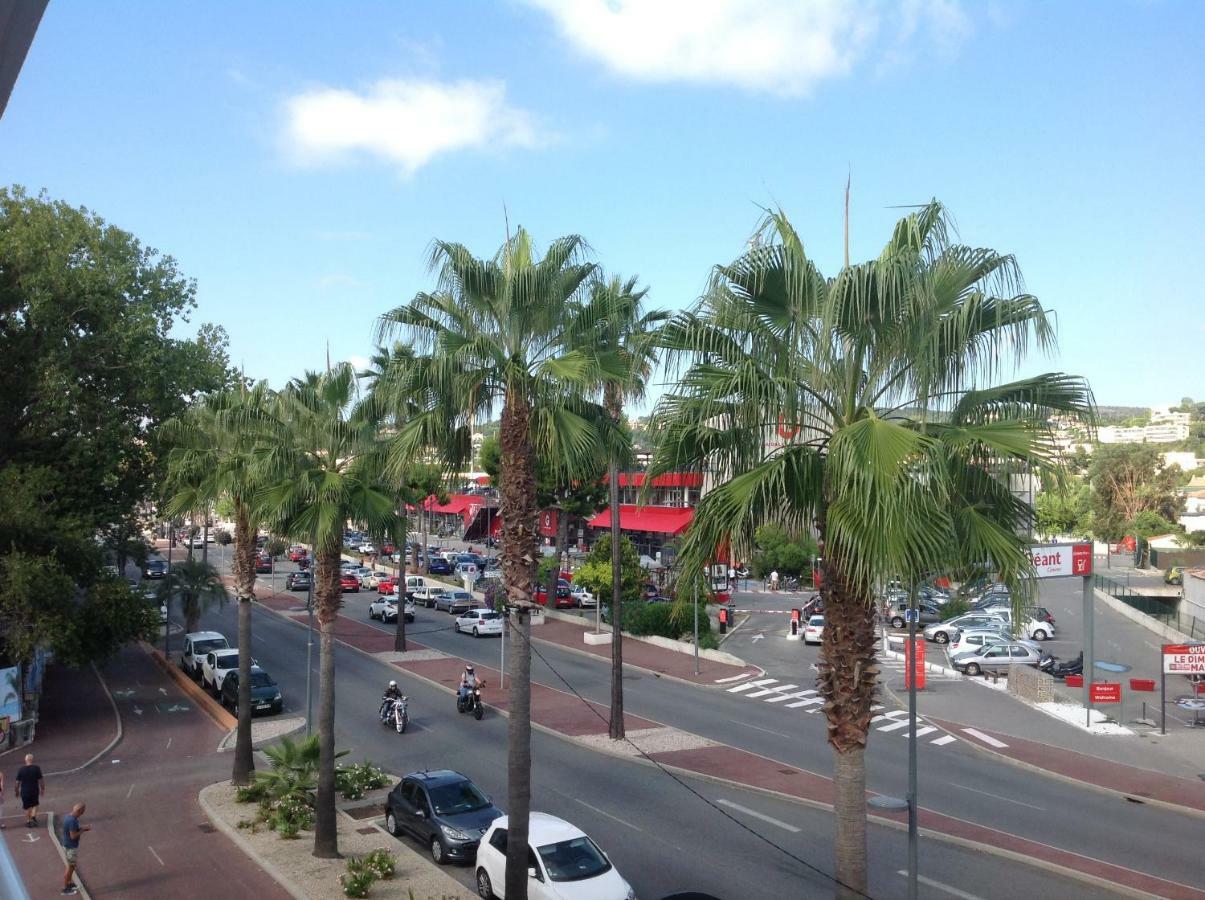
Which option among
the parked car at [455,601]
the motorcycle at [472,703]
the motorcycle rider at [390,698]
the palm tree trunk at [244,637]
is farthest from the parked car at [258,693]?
the parked car at [455,601]

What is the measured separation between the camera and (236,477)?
21.4m

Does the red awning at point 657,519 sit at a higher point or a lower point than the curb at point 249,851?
higher

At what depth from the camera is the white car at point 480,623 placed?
154 feet

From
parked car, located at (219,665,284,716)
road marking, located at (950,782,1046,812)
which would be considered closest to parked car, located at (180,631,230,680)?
parked car, located at (219,665,284,716)

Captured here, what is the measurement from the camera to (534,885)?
47.3 feet

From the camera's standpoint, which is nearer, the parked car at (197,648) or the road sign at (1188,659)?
the road sign at (1188,659)

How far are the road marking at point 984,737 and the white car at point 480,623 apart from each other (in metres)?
23.1

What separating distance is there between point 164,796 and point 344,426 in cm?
1029

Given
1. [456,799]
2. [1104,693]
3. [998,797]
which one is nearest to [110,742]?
[456,799]

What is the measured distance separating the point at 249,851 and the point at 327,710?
3047 mm

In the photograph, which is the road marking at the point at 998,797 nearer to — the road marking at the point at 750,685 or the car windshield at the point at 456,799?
the car windshield at the point at 456,799

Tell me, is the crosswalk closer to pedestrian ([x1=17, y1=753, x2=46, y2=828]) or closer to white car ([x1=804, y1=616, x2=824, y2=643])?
white car ([x1=804, y1=616, x2=824, y2=643])

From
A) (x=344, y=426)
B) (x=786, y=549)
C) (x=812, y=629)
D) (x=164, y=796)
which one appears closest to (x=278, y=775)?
(x=164, y=796)

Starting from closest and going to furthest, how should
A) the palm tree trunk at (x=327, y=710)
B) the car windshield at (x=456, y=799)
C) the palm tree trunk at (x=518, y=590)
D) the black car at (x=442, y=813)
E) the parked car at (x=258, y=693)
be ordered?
the palm tree trunk at (x=518, y=590) < the palm tree trunk at (x=327, y=710) < the black car at (x=442, y=813) < the car windshield at (x=456, y=799) < the parked car at (x=258, y=693)
